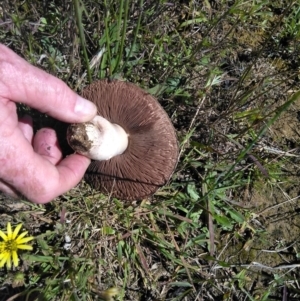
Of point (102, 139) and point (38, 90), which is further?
point (102, 139)

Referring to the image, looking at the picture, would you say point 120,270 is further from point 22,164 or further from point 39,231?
point 22,164

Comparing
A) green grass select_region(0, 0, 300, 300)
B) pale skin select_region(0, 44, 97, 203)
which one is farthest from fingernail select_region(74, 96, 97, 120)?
green grass select_region(0, 0, 300, 300)

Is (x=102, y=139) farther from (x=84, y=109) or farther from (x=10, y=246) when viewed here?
(x=10, y=246)

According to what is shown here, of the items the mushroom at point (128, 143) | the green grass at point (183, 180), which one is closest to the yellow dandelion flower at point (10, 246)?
the green grass at point (183, 180)

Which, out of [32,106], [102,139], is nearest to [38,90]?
[32,106]

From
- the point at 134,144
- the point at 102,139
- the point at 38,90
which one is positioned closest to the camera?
the point at 38,90

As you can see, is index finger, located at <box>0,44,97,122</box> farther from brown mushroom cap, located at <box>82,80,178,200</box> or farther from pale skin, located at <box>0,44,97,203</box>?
brown mushroom cap, located at <box>82,80,178,200</box>

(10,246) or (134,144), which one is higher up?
(134,144)
